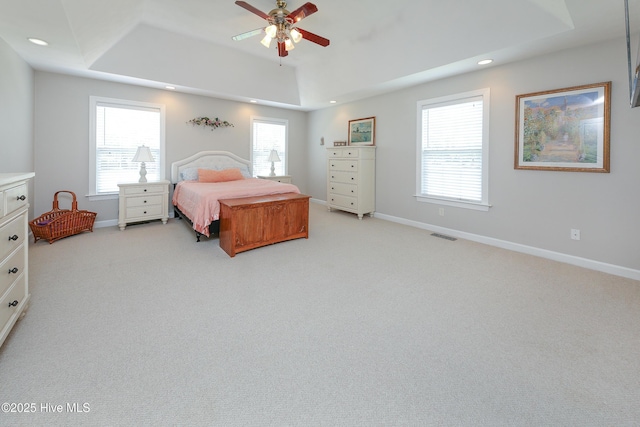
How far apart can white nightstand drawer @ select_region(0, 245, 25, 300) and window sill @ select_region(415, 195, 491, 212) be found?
16.3 ft

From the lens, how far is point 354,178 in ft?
19.1

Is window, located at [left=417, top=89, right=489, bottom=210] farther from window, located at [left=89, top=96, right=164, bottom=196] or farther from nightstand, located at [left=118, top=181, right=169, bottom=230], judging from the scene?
window, located at [left=89, top=96, right=164, bottom=196]

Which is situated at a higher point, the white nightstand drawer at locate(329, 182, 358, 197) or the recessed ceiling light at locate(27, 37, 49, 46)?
the recessed ceiling light at locate(27, 37, 49, 46)

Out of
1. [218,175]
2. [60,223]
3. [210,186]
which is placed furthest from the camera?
[218,175]

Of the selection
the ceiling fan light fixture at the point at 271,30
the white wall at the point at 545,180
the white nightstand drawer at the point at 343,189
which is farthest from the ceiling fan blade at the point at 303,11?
the white nightstand drawer at the point at 343,189

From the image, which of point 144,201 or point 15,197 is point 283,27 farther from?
point 144,201

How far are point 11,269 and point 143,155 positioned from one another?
11.5ft

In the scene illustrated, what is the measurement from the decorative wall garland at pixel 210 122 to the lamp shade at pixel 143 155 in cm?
115

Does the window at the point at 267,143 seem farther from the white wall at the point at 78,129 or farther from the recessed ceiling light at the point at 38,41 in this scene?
the recessed ceiling light at the point at 38,41

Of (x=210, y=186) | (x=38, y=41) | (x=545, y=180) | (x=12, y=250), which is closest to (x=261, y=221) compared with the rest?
(x=210, y=186)

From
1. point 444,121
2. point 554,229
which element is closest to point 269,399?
point 554,229

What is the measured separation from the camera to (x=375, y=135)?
19.4 ft

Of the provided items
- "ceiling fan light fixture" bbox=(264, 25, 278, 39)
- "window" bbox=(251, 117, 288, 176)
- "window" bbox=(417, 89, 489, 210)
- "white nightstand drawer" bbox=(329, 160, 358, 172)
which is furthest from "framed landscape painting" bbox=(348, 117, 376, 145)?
"ceiling fan light fixture" bbox=(264, 25, 278, 39)

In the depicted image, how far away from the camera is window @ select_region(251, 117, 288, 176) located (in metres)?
6.78
